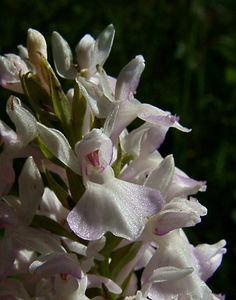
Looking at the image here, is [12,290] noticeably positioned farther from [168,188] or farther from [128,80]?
[128,80]

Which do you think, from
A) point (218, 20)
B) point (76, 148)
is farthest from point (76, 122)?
point (218, 20)

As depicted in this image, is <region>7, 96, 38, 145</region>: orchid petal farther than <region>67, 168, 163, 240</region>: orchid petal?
Yes

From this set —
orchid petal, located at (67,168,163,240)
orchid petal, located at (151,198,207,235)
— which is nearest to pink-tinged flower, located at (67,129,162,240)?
orchid petal, located at (67,168,163,240)

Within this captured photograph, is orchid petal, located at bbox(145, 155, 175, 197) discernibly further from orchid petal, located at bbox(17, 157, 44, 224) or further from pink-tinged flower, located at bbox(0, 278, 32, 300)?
pink-tinged flower, located at bbox(0, 278, 32, 300)

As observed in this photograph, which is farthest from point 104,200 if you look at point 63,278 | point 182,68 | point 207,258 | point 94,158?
point 182,68

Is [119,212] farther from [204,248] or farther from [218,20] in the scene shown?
[218,20]

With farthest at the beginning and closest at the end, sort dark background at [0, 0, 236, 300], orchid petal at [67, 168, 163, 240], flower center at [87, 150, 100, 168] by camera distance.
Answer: dark background at [0, 0, 236, 300]
flower center at [87, 150, 100, 168]
orchid petal at [67, 168, 163, 240]

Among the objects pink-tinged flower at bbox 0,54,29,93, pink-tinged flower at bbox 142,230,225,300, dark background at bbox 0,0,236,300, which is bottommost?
dark background at bbox 0,0,236,300
